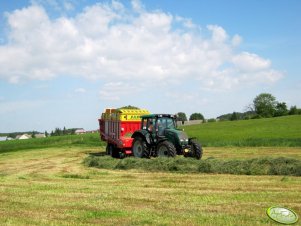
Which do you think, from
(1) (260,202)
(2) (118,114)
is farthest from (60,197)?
(2) (118,114)

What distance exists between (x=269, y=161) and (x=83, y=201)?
20.7 ft

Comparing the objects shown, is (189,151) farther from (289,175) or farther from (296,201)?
(296,201)

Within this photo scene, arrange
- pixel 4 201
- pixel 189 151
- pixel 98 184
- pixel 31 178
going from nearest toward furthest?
pixel 4 201 → pixel 98 184 → pixel 31 178 → pixel 189 151

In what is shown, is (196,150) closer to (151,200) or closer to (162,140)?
(162,140)

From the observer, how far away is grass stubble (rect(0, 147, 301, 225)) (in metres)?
6.23

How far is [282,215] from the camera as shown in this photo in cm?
607

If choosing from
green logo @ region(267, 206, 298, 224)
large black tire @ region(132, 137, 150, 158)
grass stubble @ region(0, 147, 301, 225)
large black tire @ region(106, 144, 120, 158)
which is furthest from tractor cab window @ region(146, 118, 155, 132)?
green logo @ region(267, 206, 298, 224)

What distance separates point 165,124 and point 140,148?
141cm

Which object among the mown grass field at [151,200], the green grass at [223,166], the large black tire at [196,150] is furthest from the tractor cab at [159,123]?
the mown grass field at [151,200]

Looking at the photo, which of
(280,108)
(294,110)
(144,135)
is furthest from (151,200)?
(280,108)

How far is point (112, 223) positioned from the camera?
602 cm

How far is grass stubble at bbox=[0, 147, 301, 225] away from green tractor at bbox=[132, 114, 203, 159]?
13.9 feet

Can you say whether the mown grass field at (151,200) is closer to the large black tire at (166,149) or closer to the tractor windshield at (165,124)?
the large black tire at (166,149)

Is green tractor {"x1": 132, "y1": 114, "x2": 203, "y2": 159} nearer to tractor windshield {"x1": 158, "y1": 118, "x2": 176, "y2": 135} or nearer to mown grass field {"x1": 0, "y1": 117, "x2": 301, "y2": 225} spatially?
tractor windshield {"x1": 158, "y1": 118, "x2": 176, "y2": 135}
